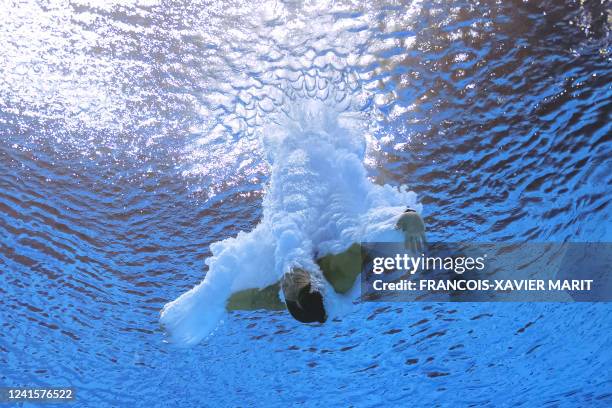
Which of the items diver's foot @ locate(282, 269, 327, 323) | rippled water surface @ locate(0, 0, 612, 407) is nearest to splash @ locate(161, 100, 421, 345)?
diver's foot @ locate(282, 269, 327, 323)

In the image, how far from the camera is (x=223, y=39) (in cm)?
573

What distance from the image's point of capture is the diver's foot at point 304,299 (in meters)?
3.24

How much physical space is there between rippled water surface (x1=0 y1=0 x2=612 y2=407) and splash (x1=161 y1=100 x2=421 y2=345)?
104 centimetres

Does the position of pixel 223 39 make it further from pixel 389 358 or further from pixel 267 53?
pixel 389 358

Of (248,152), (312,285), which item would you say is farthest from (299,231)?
(248,152)

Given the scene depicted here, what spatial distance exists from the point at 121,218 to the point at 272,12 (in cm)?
263

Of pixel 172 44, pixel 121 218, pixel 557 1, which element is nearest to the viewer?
pixel 557 1

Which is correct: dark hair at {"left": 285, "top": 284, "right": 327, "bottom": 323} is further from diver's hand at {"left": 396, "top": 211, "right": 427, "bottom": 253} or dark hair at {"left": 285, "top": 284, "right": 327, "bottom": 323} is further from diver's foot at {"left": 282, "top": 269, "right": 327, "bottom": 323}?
diver's hand at {"left": 396, "top": 211, "right": 427, "bottom": 253}

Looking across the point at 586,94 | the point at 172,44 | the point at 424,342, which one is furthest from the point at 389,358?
the point at 172,44

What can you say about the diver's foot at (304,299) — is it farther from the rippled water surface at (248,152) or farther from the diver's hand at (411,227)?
the rippled water surface at (248,152)

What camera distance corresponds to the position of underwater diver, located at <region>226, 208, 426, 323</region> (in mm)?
3256

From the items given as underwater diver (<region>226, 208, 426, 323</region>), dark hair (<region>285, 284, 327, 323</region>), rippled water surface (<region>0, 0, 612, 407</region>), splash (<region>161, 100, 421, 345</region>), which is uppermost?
rippled water surface (<region>0, 0, 612, 407</region>)

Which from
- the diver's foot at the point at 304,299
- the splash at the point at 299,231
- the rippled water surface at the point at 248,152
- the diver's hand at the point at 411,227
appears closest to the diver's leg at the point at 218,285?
the splash at the point at 299,231

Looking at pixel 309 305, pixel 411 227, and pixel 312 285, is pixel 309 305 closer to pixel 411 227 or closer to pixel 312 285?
pixel 312 285
